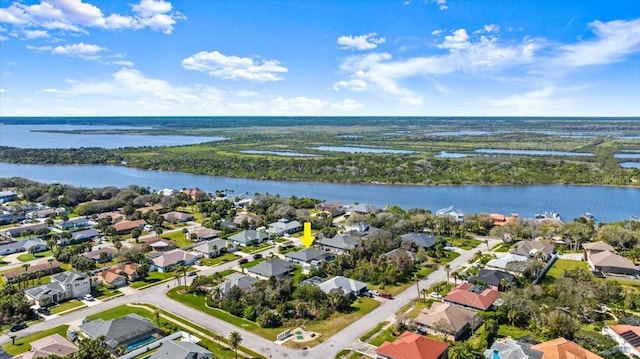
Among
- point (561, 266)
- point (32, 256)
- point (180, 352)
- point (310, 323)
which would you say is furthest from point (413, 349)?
point (32, 256)

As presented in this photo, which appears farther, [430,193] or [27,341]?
[430,193]

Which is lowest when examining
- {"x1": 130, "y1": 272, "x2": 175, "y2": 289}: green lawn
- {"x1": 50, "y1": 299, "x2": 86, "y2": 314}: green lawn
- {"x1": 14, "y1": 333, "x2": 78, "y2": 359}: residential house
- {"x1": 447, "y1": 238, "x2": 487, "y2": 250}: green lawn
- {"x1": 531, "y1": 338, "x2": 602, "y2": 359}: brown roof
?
{"x1": 130, "y1": 272, "x2": 175, "y2": 289}: green lawn

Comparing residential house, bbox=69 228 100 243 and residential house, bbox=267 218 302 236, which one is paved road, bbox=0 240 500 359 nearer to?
residential house, bbox=69 228 100 243

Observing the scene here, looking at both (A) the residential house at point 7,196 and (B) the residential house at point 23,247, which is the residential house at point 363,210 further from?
(A) the residential house at point 7,196

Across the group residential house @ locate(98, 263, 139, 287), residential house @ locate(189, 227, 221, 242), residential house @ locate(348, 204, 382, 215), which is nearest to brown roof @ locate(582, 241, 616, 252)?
residential house @ locate(348, 204, 382, 215)

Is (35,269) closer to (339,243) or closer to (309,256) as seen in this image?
(309,256)

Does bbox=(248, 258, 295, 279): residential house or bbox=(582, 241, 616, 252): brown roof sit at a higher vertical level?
bbox=(582, 241, 616, 252): brown roof

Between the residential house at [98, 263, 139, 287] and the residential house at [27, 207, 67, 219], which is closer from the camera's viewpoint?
the residential house at [98, 263, 139, 287]

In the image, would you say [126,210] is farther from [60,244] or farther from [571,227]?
[571,227]
